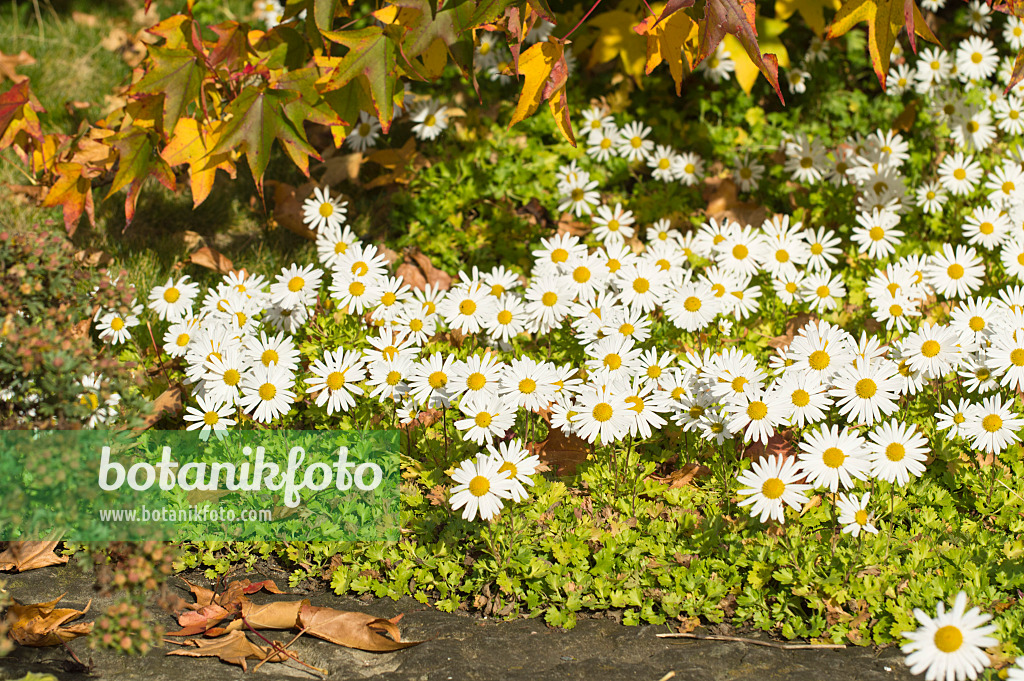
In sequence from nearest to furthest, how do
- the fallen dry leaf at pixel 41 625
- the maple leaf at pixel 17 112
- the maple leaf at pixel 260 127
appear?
the fallen dry leaf at pixel 41 625
the maple leaf at pixel 260 127
the maple leaf at pixel 17 112

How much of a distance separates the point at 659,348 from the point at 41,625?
2.30m

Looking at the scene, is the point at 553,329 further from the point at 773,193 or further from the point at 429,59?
the point at 773,193

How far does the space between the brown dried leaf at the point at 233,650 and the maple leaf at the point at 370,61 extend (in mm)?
1600

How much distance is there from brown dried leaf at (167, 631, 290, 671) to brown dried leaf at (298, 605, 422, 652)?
0.12m

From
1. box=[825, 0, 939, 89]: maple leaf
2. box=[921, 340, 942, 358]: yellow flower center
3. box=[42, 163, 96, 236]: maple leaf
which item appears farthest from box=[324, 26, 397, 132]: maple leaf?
box=[921, 340, 942, 358]: yellow flower center

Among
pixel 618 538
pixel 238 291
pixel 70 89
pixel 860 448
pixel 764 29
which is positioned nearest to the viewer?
pixel 860 448

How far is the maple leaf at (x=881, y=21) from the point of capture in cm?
264

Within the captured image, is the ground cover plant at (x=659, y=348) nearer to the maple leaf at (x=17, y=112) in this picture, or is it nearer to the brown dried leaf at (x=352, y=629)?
the brown dried leaf at (x=352, y=629)

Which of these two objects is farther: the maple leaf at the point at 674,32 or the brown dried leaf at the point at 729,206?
the brown dried leaf at the point at 729,206

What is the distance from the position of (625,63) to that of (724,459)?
216 cm

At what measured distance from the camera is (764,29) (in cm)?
399

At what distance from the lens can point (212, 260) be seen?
12.0 ft

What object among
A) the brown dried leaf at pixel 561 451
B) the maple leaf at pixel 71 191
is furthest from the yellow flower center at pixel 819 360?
the maple leaf at pixel 71 191

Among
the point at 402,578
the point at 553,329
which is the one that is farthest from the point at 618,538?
the point at 553,329
